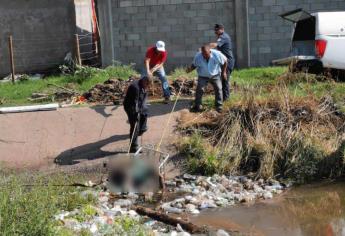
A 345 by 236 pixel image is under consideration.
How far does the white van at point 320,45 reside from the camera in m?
14.4

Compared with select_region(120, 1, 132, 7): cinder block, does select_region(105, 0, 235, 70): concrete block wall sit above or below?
below

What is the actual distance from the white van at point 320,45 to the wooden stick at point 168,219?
257 inches

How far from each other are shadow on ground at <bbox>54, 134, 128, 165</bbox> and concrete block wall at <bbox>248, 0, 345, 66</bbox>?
7801 mm

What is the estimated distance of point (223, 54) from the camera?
1362 cm

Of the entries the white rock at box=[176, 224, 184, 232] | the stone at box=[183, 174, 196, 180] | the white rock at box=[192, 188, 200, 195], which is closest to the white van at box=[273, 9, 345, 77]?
the stone at box=[183, 174, 196, 180]

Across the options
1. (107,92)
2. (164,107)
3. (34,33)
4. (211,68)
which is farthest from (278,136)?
(34,33)

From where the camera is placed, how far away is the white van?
14422 mm

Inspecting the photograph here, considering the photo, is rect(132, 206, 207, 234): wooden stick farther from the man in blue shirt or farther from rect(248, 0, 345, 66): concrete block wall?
rect(248, 0, 345, 66): concrete block wall

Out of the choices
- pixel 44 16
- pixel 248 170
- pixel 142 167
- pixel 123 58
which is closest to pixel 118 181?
pixel 142 167

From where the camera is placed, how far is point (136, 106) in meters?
11.5

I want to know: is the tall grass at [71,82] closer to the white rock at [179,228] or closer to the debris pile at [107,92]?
the debris pile at [107,92]

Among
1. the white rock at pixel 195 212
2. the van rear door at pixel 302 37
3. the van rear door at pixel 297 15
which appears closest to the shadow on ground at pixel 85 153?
the white rock at pixel 195 212

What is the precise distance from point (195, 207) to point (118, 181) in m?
1.57

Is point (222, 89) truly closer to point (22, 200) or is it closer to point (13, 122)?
point (13, 122)
